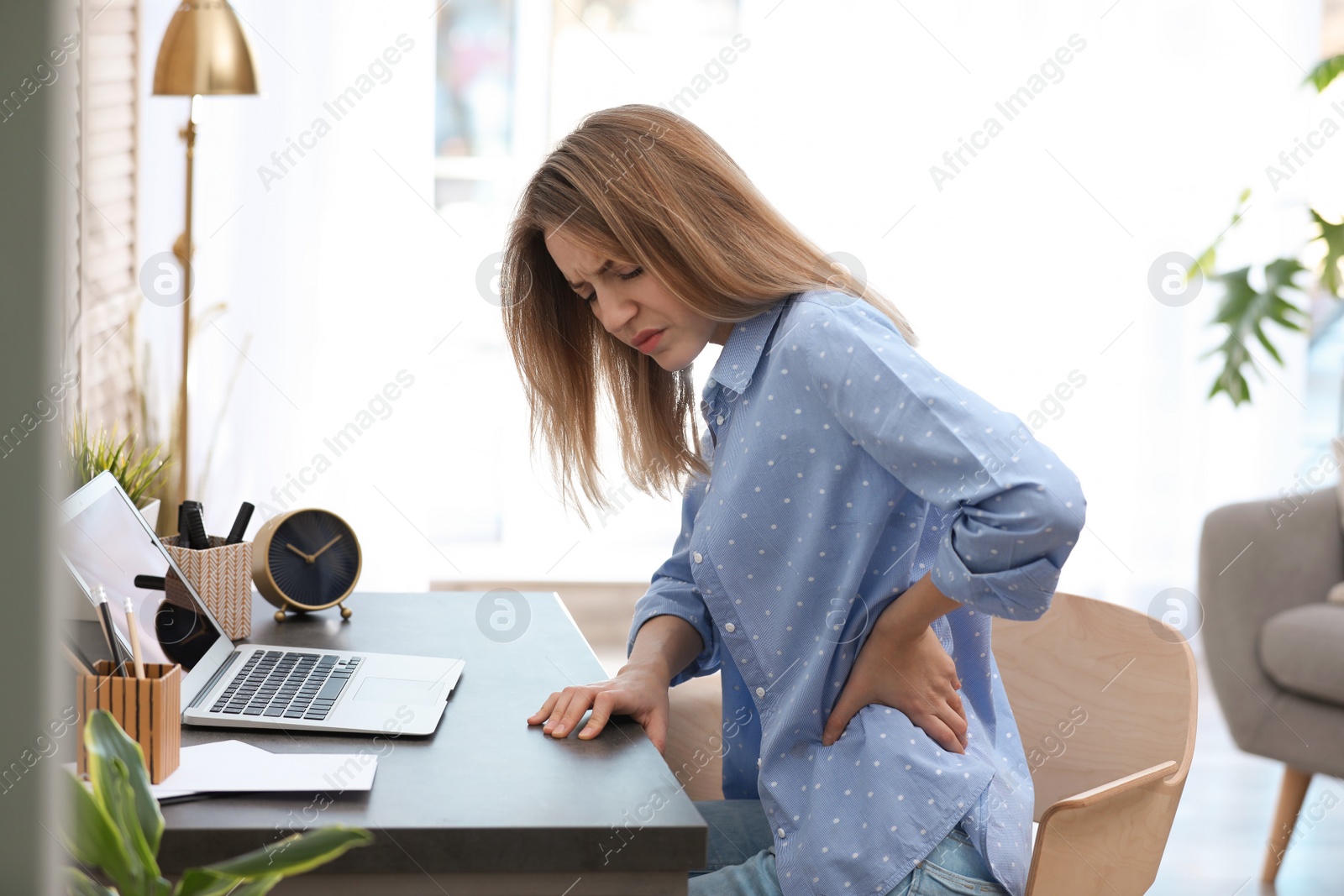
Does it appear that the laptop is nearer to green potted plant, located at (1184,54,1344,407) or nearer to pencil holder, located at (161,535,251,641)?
pencil holder, located at (161,535,251,641)

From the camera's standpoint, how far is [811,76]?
11.2ft

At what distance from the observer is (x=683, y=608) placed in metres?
1.34

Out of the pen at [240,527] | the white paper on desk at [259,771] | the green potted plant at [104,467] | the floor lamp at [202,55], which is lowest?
the green potted plant at [104,467]

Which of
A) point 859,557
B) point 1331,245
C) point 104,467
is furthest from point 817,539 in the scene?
point 1331,245

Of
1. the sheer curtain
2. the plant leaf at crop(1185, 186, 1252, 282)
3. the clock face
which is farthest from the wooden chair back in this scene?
the plant leaf at crop(1185, 186, 1252, 282)

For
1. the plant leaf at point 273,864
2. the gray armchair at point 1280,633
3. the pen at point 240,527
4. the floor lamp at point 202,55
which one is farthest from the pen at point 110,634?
the gray armchair at point 1280,633

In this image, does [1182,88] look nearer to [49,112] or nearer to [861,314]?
[861,314]

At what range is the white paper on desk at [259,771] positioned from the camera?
85cm

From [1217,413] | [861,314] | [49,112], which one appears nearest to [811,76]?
[1217,413]

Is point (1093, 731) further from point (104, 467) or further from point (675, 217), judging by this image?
point (104, 467)

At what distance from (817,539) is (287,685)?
546mm

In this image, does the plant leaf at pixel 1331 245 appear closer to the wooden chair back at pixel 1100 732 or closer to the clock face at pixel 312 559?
the wooden chair back at pixel 1100 732

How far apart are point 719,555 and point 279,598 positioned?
60cm

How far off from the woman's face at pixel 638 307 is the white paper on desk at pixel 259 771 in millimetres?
530
